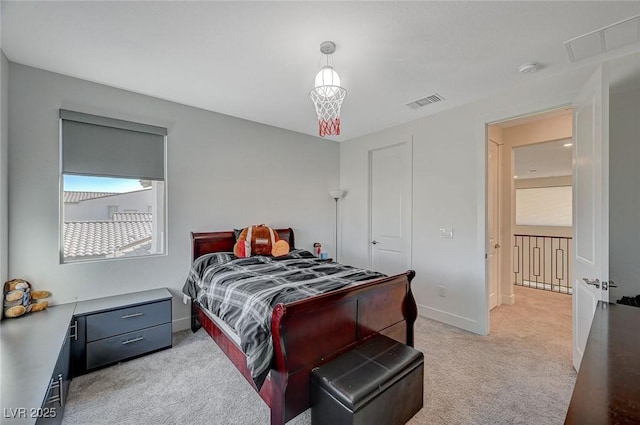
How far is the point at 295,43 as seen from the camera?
6.70 ft

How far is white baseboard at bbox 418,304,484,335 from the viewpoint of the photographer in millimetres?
3090

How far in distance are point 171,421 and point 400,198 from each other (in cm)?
345

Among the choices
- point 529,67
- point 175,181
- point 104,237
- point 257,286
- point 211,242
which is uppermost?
point 529,67

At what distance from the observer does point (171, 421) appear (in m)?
1.78

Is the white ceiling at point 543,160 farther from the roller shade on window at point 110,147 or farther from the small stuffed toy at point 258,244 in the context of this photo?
the roller shade on window at point 110,147

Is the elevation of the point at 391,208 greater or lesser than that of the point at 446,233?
greater

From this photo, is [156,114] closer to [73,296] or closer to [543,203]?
[73,296]

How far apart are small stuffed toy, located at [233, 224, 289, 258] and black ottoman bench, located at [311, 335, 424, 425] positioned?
1.78 metres

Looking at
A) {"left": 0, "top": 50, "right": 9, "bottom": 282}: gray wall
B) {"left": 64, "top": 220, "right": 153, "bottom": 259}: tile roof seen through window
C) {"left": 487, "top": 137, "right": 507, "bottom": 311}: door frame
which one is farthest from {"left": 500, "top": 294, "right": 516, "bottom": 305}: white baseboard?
{"left": 0, "top": 50, "right": 9, "bottom": 282}: gray wall

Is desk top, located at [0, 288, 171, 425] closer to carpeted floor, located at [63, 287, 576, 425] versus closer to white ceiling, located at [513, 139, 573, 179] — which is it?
carpeted floor, located at [63, 287, 576, 425]

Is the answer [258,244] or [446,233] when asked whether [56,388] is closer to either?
[258,244]

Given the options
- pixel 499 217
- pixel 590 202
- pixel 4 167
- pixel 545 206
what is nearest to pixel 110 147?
pixel 4 167

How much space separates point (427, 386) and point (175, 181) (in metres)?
3.23

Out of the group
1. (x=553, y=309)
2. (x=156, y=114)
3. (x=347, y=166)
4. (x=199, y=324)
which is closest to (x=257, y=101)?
(x=156, y=114)
